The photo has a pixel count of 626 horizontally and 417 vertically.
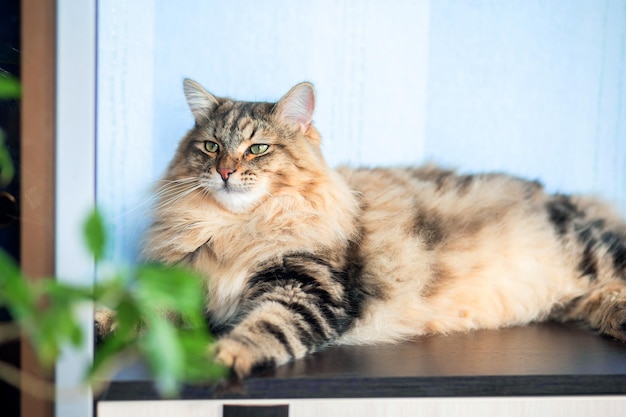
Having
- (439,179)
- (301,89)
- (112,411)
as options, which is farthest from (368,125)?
(112,411)

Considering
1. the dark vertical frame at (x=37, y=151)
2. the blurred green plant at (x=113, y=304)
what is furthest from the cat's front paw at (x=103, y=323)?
the blurred green plant at (x=113, y=304)

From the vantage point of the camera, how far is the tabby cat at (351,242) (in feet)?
4.33

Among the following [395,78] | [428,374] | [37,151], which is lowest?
[428,374]

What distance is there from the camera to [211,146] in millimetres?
1432

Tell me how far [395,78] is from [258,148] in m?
0.54

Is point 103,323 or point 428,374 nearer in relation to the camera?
point 428,374

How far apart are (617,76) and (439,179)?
0.71 m

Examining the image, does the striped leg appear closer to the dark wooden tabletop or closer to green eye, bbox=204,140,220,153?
the dark wooden tabletop

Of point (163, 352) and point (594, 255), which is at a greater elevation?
point (163, 352)

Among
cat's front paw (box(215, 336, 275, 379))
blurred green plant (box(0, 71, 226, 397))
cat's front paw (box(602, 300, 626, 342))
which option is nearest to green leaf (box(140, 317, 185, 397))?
blurred green plant (box(0, 71, 226, 397))

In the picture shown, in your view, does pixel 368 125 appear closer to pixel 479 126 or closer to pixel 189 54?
pixel 479 126

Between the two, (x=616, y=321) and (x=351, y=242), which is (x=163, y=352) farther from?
(x=616, y=321)

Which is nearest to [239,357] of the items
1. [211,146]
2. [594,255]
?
[211,146]

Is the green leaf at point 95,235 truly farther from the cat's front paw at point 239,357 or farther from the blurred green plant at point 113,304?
the cat's front paw at point 239,357
